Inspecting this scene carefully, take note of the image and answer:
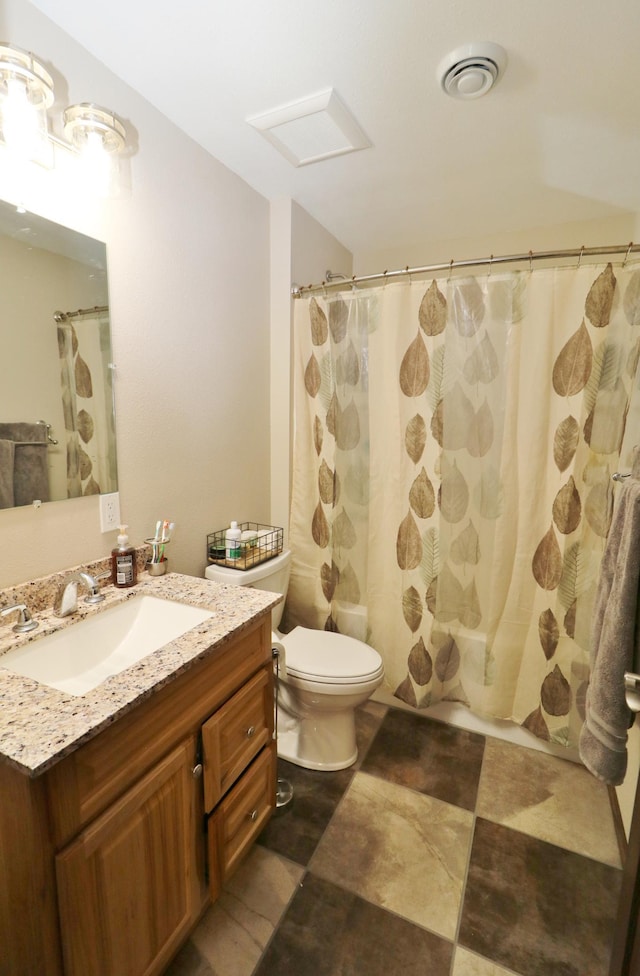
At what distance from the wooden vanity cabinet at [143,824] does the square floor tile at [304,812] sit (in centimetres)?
22

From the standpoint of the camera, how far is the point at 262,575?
68.1 inches

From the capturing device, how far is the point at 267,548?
1.92 metres

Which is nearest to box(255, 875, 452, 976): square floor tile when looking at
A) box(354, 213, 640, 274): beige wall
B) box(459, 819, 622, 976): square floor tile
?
box(459, 819, 622, 976): square floor tile

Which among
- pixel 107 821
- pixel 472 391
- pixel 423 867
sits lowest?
pixel 423 867

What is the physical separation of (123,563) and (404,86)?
1.67 m

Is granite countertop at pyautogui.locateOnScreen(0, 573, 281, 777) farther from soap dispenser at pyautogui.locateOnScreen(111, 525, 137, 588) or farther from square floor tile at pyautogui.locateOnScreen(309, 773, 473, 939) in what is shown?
square floor tile at pyautogui.locateOnScreen(309, 773, 473, 939)

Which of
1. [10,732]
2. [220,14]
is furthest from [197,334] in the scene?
[10,732]

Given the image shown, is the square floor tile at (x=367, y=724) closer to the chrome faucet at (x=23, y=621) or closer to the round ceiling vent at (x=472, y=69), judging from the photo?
the chrome faucet at (x=23, y=621)

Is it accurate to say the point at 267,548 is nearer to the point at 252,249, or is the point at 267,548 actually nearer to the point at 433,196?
the point at 252,249

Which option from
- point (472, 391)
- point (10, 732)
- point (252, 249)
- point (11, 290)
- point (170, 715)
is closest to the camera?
point (10, 732)

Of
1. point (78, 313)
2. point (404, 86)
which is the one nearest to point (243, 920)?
point (78, 313)

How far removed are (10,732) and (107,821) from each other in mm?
252

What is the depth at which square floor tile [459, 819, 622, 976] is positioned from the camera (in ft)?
3.67

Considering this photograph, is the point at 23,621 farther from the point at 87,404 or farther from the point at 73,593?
the point at 87,404
